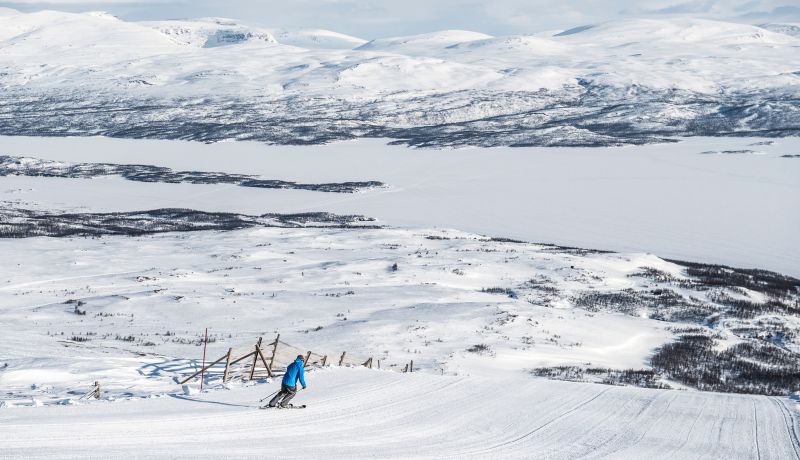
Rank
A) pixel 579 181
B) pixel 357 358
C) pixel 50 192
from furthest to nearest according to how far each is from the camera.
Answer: pixel 579 181, pixel 50 192, pixel 357 358

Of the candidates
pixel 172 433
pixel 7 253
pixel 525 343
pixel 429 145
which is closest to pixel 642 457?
pixel 172 433

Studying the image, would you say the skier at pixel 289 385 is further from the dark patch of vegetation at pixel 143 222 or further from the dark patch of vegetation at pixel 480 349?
the dark patch of vegetation at pixel 143 222

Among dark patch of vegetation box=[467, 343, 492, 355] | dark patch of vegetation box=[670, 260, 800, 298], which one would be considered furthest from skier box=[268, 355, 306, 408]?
dark patch of vegetation box=[670, 260, 800, 298]

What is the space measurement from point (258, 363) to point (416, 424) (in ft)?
24.1

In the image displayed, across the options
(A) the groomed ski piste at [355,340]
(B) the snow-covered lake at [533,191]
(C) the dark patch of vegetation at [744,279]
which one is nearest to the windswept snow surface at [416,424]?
(A) the groomed ski piste at [355,340]

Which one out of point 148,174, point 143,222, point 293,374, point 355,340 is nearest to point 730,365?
point 355,340

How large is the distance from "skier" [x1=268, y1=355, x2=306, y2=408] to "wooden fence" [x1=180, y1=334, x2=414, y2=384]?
9.44ft

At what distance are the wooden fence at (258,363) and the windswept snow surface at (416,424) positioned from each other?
142cm

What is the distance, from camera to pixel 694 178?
110625 mm

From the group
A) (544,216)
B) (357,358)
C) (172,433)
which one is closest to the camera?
(172,433)

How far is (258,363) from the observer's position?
22547 millimetres

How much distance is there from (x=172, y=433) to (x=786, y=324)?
32100 millimetres

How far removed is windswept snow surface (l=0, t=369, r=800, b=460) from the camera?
1393cm

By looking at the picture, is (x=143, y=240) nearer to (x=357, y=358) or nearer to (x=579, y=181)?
(x=357, y=358)
